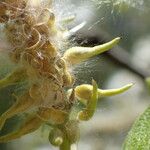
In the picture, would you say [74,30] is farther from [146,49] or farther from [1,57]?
[146,49]

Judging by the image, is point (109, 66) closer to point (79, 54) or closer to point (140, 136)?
point (140, 136)

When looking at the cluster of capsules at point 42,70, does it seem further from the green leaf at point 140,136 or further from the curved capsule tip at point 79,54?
the green leaf at point 140,136

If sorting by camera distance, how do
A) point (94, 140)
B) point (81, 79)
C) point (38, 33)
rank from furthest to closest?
point (94, 140) → point (81, 79) → point (38, 33)

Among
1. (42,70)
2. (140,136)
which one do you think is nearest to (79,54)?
(42,70)

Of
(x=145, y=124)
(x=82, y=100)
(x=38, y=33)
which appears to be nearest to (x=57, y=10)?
(x=38, y=33)

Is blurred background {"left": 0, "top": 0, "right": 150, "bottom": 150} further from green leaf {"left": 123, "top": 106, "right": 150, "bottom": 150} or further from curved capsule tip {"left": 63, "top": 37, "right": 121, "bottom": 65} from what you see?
green leaf {"left": 123, "top": 106, "right": 150, "bottom": 150}

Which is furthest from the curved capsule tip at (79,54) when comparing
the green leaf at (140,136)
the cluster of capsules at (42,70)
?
the green leaf at (140,136)
